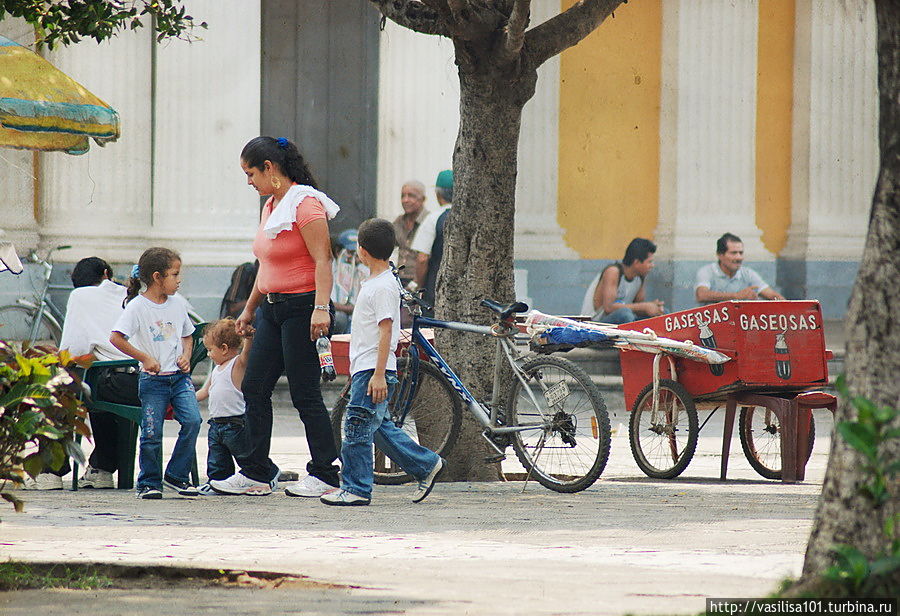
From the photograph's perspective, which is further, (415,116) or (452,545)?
(415,116)

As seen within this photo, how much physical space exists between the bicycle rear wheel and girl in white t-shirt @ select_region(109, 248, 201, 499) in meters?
0.91

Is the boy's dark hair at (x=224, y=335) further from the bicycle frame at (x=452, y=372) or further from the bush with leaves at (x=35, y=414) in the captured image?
the bush with leaves at (x=35, y=414)

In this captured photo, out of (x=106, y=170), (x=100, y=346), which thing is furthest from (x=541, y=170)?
(x=100, y=346)

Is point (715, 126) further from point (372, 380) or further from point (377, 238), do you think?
point (372, 380)

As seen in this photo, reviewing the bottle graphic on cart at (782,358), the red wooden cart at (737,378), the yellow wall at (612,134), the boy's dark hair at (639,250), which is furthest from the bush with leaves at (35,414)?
the yellow wall at (612,134)

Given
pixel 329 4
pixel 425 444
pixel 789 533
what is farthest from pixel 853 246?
pixel 789 533

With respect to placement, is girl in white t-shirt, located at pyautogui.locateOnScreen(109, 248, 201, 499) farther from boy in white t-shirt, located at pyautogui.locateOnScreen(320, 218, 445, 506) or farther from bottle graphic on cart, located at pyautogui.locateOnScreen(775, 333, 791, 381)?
bottle graphic on cart, located at pyautogui.locateOnScreen(775, 333, 791, 381)

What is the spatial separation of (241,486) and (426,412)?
48.4 inches

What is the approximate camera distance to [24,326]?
14891mm

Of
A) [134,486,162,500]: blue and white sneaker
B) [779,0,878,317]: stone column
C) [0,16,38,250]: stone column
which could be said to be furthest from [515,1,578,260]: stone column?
[134,486,162,500]: blue and white sneaker

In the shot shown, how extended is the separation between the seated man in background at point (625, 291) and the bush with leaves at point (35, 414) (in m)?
10.4

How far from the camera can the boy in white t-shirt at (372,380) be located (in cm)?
769

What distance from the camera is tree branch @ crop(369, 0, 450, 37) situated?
8.77 m

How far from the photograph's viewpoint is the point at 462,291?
888 centimetres
